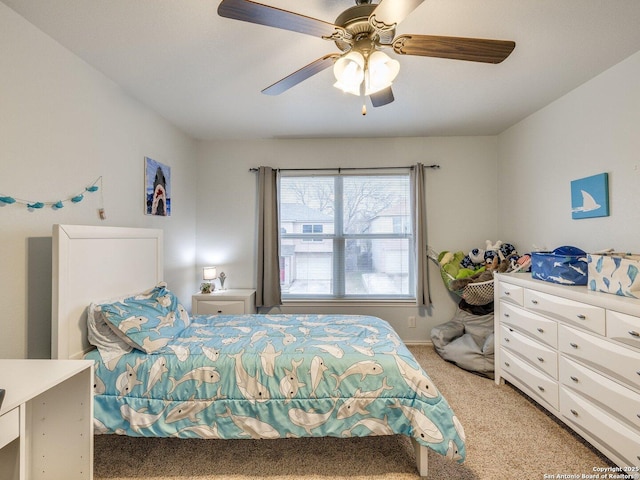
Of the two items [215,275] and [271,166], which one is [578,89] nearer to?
[271,166]

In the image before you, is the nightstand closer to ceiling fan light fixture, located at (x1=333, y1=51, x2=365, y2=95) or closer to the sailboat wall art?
ceiling fan light fixture, located at (x1=333, y1=51, x2=365, y2=95)

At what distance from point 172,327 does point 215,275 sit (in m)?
1.42

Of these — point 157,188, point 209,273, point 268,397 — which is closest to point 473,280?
point 268,397

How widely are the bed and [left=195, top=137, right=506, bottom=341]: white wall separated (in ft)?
6.06

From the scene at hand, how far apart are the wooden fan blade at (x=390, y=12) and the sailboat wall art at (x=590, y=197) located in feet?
6.80

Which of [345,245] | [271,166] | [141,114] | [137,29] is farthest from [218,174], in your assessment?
[137,29]

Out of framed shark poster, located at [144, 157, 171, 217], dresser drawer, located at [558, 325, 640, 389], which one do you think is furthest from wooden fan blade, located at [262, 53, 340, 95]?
dresser drawer, located at [558, 325, 640, 389]

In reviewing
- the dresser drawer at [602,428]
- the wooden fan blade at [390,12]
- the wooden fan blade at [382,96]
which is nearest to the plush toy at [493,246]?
the dresser drawer at [602,428]

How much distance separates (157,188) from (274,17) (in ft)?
7.15

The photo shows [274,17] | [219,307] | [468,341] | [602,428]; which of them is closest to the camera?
[274,17]

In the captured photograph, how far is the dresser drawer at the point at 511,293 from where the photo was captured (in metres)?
2.32

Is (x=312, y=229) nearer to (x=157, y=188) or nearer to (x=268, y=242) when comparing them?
(x=268, y=242)

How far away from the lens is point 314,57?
1.98 m

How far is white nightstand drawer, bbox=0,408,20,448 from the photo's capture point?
1.02 meters
